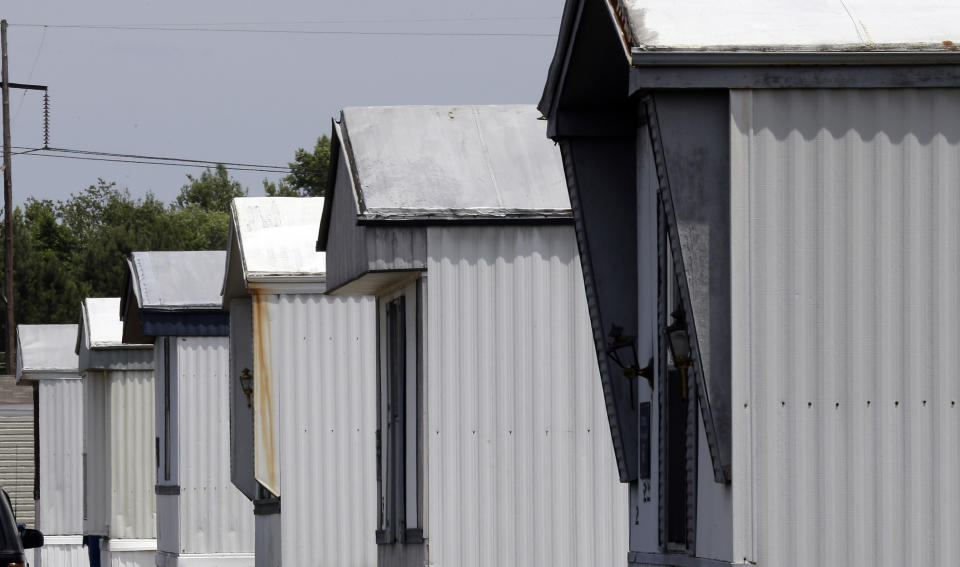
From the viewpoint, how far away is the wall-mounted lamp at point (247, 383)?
17.5 meters

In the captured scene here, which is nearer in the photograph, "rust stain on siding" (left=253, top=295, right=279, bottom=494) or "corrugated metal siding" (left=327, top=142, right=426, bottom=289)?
"corrugated metal siding" (left=327, top=142, right=426, bottom=289)

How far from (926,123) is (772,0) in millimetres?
793

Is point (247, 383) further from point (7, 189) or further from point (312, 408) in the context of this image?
point (7, 189)

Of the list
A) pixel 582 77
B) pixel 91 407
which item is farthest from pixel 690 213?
pixel 91 407

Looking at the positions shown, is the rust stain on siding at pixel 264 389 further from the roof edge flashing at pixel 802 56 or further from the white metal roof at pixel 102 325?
the roof edge flashing at pixel 802 56

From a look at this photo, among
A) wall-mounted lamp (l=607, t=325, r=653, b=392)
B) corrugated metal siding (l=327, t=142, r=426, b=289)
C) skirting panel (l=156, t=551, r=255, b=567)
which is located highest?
corrugated metal siding (l=327, t=142, r=426, b=289)

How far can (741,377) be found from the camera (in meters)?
6.90

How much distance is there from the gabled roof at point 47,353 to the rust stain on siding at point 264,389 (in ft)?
38.0

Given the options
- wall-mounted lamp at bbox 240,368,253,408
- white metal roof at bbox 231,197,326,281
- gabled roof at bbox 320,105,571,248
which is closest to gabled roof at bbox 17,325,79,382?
wall-mounted lamp at bbox 240,368,253,408

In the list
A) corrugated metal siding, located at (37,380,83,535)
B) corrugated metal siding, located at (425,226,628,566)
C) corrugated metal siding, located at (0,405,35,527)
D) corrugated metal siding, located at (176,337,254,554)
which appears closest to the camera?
corrugated metal siding, located at (425,226,628,566)

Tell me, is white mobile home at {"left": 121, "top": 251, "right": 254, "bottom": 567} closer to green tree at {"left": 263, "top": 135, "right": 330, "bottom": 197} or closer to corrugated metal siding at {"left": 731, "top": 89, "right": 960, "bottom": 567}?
corrugated metal siding at {"left": 731, "top": 89, "right": 960, "bottom": 567}

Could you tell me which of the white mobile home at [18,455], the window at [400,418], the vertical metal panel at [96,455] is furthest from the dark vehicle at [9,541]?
the white mobile home at [18,455]

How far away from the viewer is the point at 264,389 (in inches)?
650

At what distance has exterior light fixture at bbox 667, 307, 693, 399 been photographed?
294 inches
